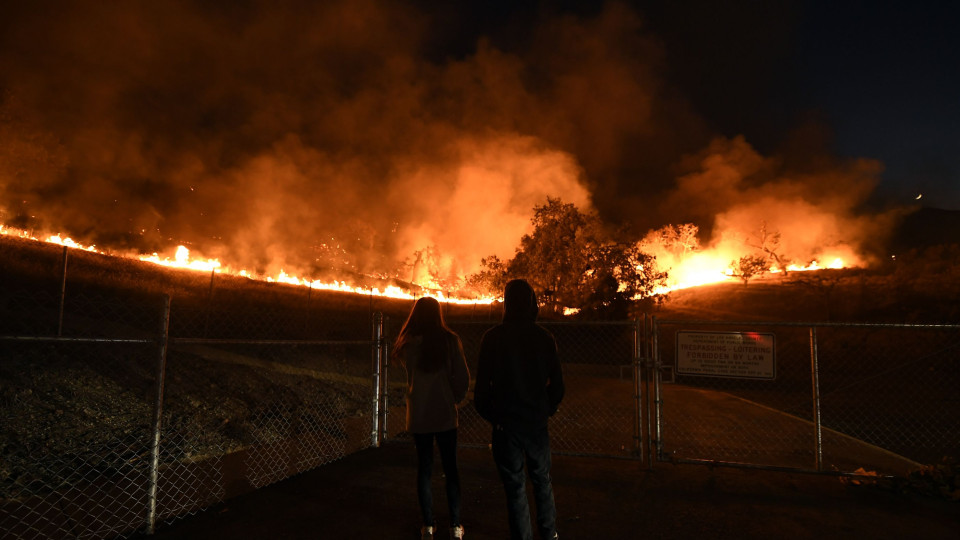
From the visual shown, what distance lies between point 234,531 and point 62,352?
5916 millimetres

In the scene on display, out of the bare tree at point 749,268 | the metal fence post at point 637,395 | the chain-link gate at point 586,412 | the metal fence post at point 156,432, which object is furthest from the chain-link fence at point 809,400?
the bare tree at point 749,268

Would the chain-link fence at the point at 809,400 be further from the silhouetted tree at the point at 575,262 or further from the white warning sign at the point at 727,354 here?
the silhouetted tree at the point at 575,262

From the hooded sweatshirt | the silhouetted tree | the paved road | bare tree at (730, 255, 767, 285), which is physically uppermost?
bare tree at (730, 255, 767, 285)

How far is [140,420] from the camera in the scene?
731cm

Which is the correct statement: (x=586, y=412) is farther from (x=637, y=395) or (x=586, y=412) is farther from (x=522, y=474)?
(x=522, y=474)

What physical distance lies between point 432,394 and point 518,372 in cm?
87

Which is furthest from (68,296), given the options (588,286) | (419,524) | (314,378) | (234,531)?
(588,286)

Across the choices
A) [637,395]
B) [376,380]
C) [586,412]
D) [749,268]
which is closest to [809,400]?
[586,412]

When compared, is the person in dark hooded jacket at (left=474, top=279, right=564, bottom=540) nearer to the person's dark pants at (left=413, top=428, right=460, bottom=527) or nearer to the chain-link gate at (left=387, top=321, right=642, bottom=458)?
the person's dark pants at (left=413, top=428, right=460, bottom=527)

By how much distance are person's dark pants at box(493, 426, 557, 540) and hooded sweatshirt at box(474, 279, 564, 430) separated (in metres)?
0.09

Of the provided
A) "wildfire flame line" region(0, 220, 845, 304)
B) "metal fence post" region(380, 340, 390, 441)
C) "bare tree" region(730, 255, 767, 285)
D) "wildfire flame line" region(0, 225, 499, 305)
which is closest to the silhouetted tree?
"wildfire flame line" region(0, 220, 845, 304)

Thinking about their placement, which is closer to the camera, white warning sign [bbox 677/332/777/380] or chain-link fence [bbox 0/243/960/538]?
chain-link fence [bbox 0/243/960/538]

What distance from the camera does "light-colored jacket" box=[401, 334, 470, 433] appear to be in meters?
4.17

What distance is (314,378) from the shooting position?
12031 mm
